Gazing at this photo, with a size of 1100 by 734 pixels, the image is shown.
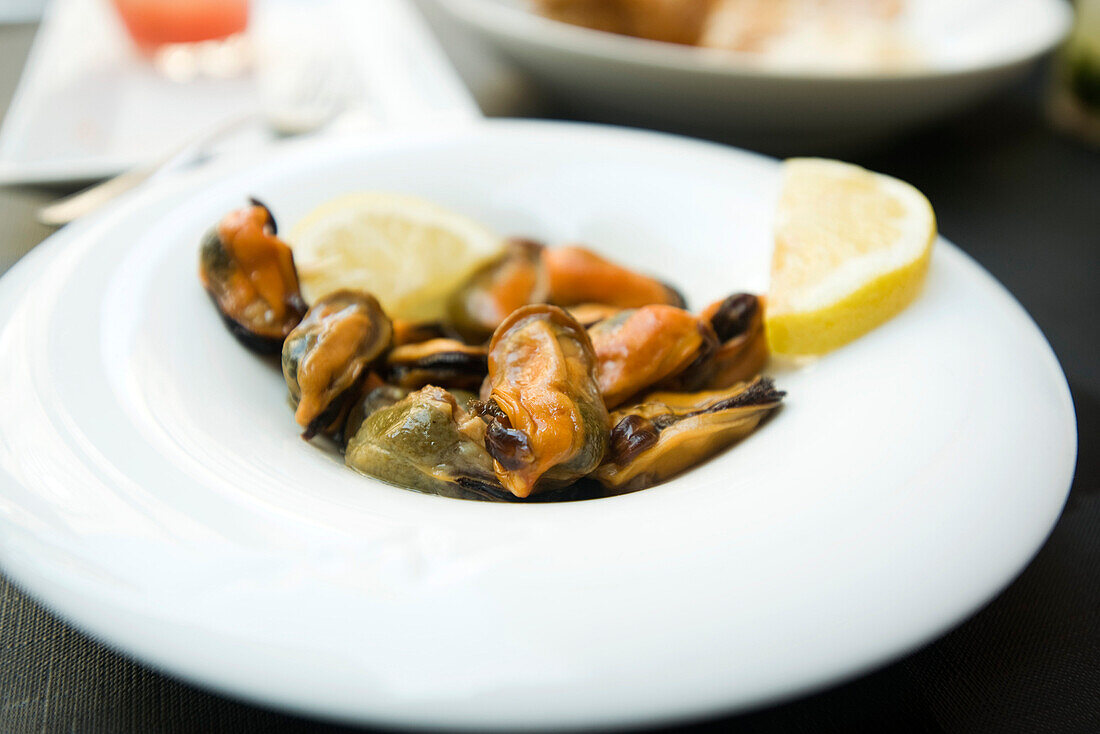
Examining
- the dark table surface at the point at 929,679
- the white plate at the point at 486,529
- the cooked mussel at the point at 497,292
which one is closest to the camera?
the white plate at the point at 486,529

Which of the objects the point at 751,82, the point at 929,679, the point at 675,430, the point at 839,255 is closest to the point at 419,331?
the point at 675,430

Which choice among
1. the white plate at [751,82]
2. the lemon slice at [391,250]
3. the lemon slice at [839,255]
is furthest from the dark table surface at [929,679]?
the white plate at [751,82]

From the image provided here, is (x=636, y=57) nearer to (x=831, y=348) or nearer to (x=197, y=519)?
(x=831, y=348)

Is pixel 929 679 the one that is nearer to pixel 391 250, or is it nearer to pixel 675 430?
pixel 675 430

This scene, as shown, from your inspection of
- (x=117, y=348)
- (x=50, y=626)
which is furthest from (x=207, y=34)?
(x=50, y=626)

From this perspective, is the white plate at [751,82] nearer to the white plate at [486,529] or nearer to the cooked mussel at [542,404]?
the white plate at [486,529]

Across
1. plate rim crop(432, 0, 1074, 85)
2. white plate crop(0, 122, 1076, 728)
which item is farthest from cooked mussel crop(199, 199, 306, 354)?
plate rim crop(432, 0, 1074, 85)
